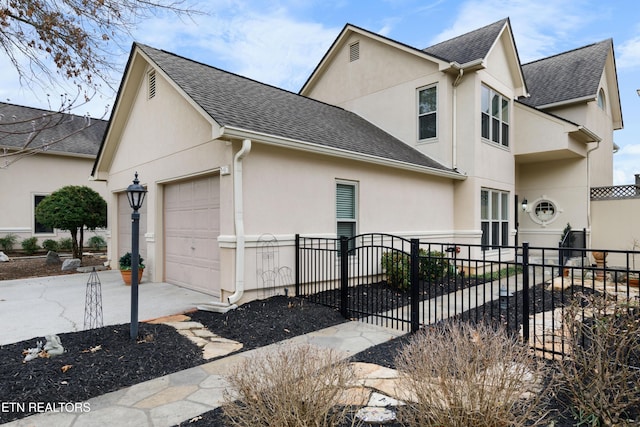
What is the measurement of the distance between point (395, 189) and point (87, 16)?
7.04 meters

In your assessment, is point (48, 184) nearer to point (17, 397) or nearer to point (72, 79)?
point (72, 79)

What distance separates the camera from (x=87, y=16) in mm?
5953

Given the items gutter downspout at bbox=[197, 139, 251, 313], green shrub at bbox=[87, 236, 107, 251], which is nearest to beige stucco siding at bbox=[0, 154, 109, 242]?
green shrub at bbox=[87, 236, 107, 251]

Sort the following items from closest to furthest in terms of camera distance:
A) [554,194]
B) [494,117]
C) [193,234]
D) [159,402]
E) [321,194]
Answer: [159,402] → [321,194] → [193,234] → [494,117] → [554,194]

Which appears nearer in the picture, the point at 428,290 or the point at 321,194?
the point at 428,290

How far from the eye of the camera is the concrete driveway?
5.42m

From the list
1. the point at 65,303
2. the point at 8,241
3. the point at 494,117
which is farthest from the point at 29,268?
the point at 494,117

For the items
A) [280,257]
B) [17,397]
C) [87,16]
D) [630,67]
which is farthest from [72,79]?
[630,67]

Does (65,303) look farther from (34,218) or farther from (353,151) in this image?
(34,218)

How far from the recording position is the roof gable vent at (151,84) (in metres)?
8.80

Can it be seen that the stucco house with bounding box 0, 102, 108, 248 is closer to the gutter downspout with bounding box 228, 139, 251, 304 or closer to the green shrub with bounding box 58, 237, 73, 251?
the green shrub with bounding box 58, 237, 73, 251

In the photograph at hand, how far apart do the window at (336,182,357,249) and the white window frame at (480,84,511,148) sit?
525 cm

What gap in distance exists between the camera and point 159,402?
3.31 m

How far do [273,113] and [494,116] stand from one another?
7.46 m
